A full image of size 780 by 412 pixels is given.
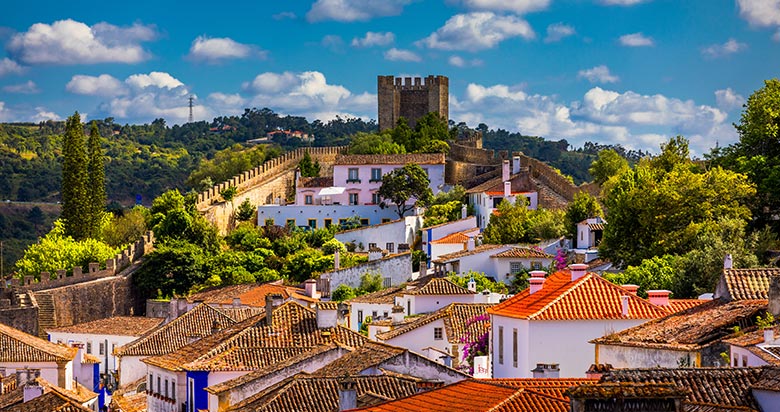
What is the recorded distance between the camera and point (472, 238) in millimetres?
71562

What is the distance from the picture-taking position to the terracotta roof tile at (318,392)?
2595 cm

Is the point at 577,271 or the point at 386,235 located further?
the point at 386,235

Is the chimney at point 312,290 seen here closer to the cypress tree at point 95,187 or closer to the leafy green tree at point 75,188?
the leafy green tree at point 75,188

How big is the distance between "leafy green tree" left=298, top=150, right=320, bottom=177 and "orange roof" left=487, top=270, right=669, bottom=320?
6342 centimetres

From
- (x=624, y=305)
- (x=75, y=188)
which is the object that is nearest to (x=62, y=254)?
(x=75, y=188)

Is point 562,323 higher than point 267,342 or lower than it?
higher

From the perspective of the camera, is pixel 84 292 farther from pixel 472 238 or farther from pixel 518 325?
pixel 518 325

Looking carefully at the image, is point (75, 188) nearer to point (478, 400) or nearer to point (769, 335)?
point (769, 335)

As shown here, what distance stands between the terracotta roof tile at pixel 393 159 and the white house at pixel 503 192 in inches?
197

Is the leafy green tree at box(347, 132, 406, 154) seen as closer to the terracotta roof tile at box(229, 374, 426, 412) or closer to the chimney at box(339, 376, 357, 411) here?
the terracotta roof tile at box(229, 374, 426, 412)

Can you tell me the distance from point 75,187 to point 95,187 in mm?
1640

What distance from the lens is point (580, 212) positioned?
2768 inches

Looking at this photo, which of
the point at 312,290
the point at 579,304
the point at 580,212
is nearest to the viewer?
the point at 579,304

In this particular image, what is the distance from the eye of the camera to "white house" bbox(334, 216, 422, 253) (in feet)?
258
